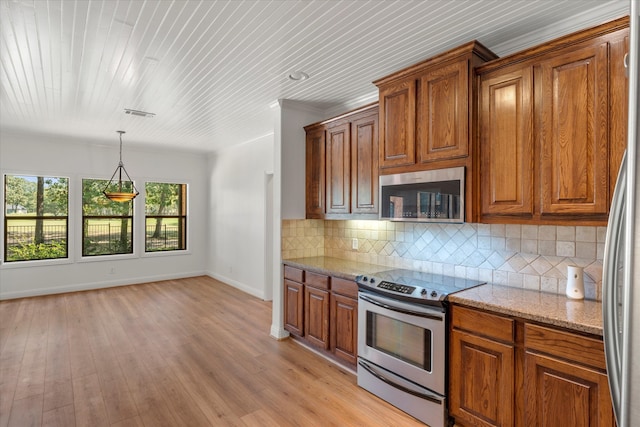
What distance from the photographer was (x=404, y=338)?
8.27ft

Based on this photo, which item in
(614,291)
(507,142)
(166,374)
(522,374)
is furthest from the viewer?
(166,374)

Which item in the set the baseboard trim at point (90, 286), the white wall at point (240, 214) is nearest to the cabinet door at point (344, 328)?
the white wall at point (240, 214)

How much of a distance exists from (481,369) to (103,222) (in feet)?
22.8

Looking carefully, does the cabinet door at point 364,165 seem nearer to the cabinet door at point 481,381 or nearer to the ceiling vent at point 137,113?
the cabinet door at point 481,381

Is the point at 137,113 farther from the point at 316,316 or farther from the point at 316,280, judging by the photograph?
the point at 316,316

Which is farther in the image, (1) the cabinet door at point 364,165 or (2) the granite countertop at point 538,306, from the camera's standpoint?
(1) the cabinet door at point 364,165

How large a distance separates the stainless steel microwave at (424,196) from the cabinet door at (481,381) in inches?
33.6

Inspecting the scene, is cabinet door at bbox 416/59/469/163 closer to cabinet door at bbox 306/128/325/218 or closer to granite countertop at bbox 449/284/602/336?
granite countertop at bbox 449/284/602/336

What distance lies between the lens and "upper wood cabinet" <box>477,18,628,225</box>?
6.00ft

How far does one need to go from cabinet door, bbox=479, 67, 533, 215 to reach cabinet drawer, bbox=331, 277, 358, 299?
50.0 inches

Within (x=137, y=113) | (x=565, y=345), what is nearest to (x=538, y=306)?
(x=565, y=345)

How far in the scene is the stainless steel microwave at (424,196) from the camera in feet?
7.91

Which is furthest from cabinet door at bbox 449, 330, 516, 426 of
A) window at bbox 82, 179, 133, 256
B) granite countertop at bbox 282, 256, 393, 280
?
window at bbox 82, 179, 133, 256

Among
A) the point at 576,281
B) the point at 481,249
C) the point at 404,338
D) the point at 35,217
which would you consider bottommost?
the point at 404,338
